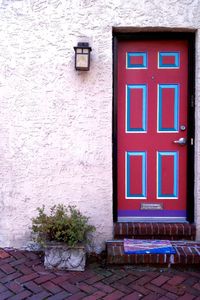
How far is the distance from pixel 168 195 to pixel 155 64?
1525 mm

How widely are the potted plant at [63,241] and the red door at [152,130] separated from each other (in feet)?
2.23

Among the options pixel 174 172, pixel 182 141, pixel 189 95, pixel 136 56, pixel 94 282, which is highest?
pixel 136 56

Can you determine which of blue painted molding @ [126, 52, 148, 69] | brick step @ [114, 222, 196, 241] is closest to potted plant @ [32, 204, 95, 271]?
brick step @ [114, 222, 196, 241]

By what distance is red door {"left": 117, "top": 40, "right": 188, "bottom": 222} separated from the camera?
377cm

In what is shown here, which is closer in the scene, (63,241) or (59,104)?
(63,241)

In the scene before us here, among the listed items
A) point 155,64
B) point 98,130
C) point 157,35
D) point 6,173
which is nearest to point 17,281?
point 6,173

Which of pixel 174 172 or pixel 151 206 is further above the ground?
pixel 174 172

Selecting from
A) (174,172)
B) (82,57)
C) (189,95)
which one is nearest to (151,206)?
(174,172)

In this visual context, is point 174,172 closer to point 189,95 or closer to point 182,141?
point 182,141

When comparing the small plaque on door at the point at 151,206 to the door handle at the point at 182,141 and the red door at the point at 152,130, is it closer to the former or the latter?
the red door at the point at 152,130

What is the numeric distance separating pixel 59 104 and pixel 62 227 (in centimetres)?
133

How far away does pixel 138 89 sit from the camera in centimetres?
378

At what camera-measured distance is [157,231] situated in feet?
11.9

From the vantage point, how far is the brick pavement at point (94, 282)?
289 centimetres
